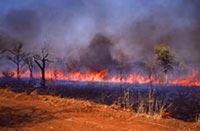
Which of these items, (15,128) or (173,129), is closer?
(15,128)

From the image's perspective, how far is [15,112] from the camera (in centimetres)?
1253

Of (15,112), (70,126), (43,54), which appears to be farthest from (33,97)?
(43,54)

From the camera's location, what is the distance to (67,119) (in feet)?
38.4

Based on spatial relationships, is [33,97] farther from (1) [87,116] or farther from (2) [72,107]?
(1) [87,116]

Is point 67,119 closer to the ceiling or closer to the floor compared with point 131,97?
closer to the ceiling

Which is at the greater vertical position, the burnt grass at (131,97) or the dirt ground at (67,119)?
the dirt ground at (67,119)

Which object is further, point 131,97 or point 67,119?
point 131,97

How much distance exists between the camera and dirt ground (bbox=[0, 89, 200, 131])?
10523 mm

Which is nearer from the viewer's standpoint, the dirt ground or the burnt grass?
the dirt ground

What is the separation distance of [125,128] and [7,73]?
93437 millimetres

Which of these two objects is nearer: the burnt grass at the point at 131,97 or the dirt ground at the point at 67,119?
the dirt ground at the point at 67,119

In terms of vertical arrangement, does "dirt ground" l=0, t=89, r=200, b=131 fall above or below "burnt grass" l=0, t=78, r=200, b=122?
above

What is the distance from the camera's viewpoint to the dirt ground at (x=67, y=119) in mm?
10523

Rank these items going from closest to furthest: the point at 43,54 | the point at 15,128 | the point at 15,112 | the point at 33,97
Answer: the point at 15,128 < the point at 15,112 < the point at 33,97 < the point at 43,54
